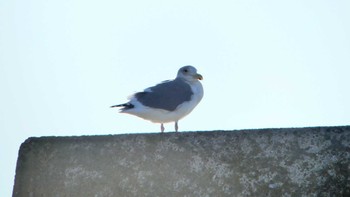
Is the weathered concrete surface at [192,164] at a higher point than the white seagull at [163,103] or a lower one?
lower

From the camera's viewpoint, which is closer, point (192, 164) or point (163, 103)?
point (192, 164)

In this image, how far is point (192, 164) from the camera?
3.19 m

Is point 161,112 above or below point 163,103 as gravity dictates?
below

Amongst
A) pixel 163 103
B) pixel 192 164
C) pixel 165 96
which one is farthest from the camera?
pixel 165 96

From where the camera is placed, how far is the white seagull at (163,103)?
8297 millimetres

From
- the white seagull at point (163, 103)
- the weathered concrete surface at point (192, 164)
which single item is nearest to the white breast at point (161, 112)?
the white seagull at point (163, 103)

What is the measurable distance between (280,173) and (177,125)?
557 cm

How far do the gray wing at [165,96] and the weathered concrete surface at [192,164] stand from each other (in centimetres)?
498

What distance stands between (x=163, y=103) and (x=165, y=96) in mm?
136

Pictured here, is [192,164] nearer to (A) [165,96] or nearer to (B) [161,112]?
(B) [161,112]

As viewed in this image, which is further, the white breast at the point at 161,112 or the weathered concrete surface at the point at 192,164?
the white breast at the point at 161,112

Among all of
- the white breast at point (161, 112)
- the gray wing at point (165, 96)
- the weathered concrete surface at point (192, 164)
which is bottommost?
the weathered concrete surface at point (192, 164)

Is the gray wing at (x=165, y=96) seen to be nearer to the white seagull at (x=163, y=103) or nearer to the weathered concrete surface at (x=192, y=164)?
the white seagull at (x=163, y=103)

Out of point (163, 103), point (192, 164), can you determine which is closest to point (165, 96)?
point (163, 103)
